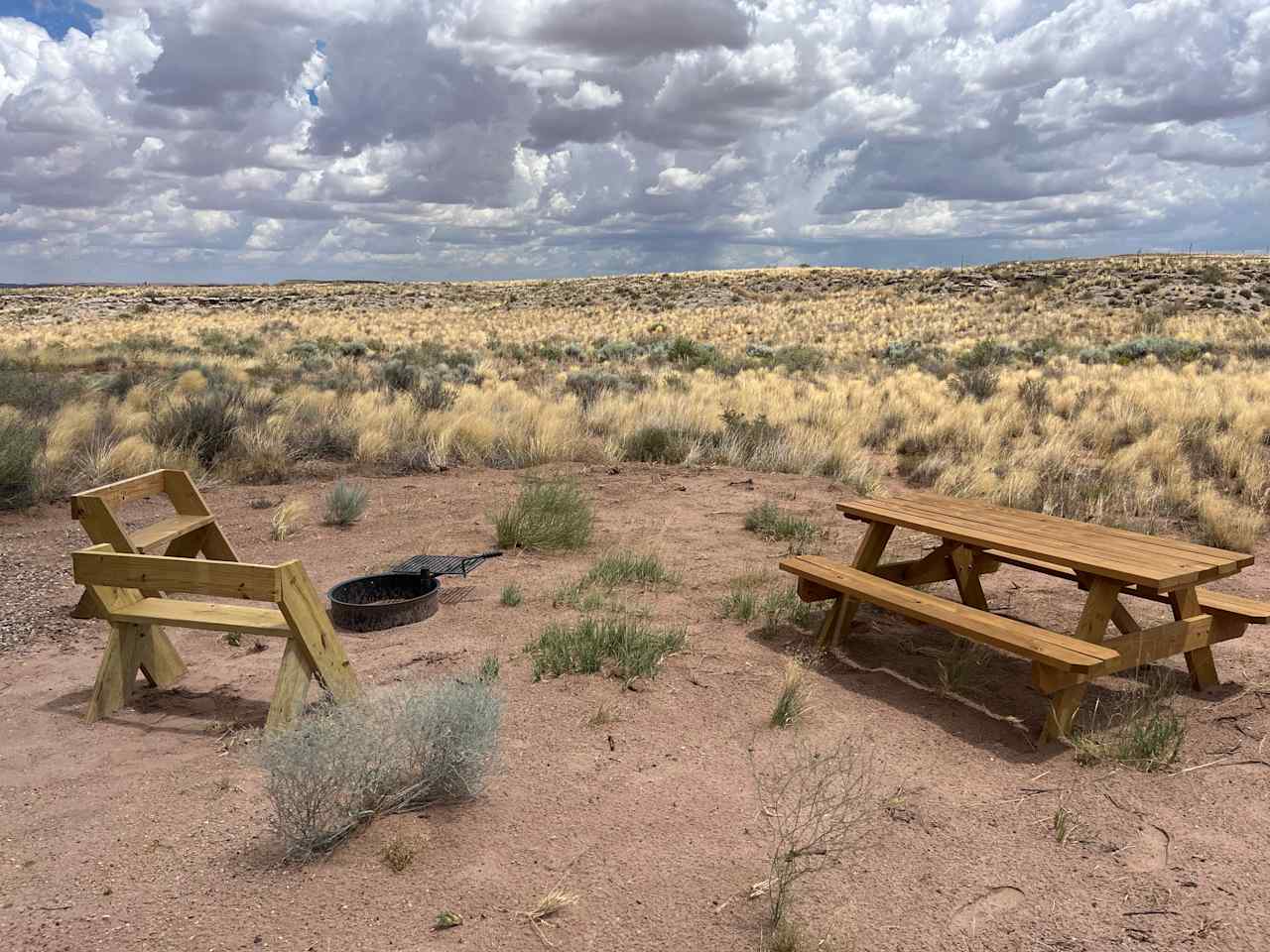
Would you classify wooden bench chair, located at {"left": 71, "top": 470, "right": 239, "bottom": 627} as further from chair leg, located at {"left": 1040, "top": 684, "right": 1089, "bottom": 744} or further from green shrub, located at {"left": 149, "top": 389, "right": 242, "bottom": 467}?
green shrub, located at {"left": 149, "top": 389, "right": 242, "bottom": 467}

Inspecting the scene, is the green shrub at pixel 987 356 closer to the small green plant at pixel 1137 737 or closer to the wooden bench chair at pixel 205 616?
the small green plant at pixel 1137 737

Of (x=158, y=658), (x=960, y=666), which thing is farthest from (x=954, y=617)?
(x=158, y=658)

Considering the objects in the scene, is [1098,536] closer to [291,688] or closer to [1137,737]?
[1137,737]

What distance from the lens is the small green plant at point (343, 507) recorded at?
7867 mm

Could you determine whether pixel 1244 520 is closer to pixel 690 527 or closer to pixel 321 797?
pixel 690 527

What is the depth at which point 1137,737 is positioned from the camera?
12.5 ft

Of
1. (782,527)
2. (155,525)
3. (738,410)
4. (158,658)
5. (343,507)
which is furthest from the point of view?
(738,410)

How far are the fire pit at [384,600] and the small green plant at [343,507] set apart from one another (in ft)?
6.35

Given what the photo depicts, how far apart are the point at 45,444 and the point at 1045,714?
969 cm

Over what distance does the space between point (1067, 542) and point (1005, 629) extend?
737mm

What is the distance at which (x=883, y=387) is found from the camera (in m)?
15.7

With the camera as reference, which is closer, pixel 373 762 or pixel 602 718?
pixel 373 762

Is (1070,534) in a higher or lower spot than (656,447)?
higher

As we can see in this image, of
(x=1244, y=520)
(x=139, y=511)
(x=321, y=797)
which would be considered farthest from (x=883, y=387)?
(x=321, y=797)
